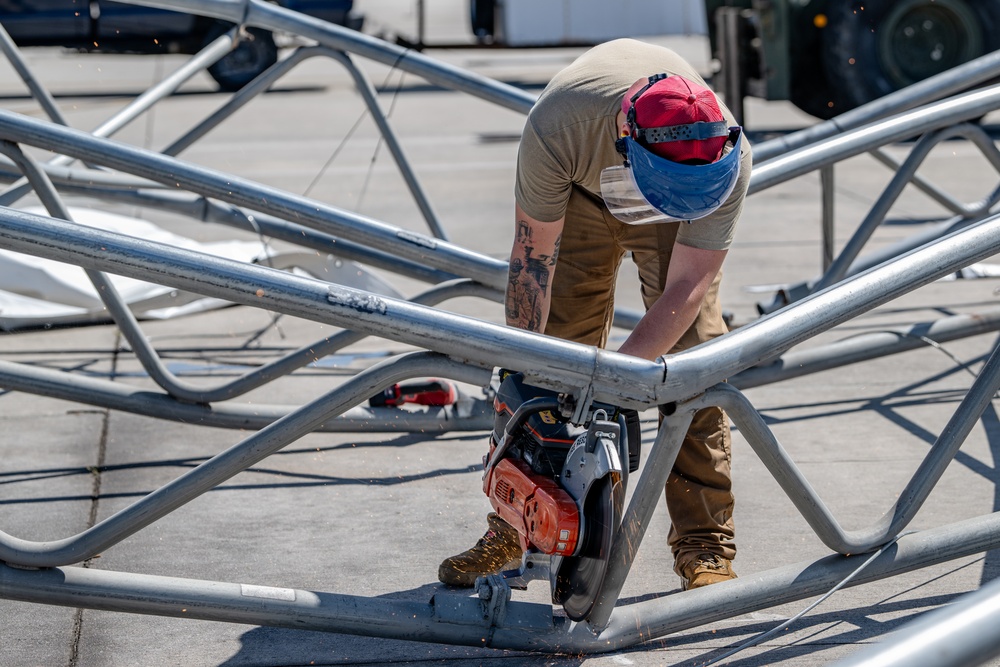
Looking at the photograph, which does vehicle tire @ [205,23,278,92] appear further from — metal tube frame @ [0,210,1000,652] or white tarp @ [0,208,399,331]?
metal tube frame @ [0,210,1000,652]

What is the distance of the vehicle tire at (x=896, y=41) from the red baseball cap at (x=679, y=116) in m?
8.04

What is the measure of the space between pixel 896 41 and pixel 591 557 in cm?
888

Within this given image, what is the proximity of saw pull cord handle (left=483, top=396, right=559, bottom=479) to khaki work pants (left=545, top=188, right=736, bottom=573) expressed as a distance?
623 millimetres

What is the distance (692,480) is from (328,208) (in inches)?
60.1

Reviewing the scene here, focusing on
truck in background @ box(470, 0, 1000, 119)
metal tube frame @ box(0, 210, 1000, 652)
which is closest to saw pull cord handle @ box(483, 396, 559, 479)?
metal tube frame @ box(0, 210, 1000, 652)

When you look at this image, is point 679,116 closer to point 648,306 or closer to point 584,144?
point 584,144

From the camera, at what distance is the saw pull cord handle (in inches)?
97.4

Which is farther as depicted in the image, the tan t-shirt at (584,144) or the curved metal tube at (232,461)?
the tan t-shirt at (584,144)

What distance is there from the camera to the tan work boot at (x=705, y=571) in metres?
3.01

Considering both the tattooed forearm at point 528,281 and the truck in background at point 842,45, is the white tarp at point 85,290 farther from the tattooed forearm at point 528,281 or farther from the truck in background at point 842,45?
the truck in background at point 842,45

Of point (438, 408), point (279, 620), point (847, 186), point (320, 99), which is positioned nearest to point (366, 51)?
point (438, 408)

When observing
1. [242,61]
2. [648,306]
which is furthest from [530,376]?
[242,61]

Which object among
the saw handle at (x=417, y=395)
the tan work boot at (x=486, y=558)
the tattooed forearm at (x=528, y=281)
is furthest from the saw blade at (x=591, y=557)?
the saw handle at (x=417, y=395)

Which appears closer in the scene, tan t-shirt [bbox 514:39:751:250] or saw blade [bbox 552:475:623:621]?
saw blade [bbox 552:475:623:621]
